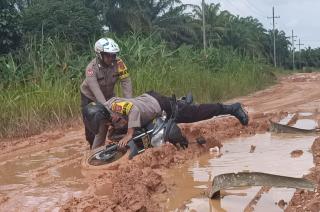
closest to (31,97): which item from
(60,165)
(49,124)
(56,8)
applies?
(49,124)

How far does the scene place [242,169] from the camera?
19.2 feet

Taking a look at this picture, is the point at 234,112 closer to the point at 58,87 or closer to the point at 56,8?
the point at 58,87

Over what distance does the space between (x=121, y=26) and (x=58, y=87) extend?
51.1 ft

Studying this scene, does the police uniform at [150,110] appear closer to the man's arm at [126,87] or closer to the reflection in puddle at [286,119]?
the man's arm at [126,87]

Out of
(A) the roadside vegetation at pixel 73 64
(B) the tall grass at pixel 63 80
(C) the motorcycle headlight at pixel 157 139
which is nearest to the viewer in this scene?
(C) the motorcycle headlight at pixel 157 139

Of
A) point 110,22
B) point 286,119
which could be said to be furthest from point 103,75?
point 110,22

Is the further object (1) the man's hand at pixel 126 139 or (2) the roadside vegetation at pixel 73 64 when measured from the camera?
(2) the roadside vegetation at pixel 73 64

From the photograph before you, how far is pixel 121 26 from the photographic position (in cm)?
2569

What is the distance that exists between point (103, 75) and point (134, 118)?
105 centimetres

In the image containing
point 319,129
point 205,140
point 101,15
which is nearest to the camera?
point 205,140

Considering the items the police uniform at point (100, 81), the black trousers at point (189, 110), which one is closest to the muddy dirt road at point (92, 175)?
the black trousers at point (189, 110)

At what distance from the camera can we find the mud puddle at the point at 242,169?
445 centimetres

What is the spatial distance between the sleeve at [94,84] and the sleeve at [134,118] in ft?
2.00

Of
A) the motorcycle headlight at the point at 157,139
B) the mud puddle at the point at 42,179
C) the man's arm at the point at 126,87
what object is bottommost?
the mud puddle at the point at 42,179
